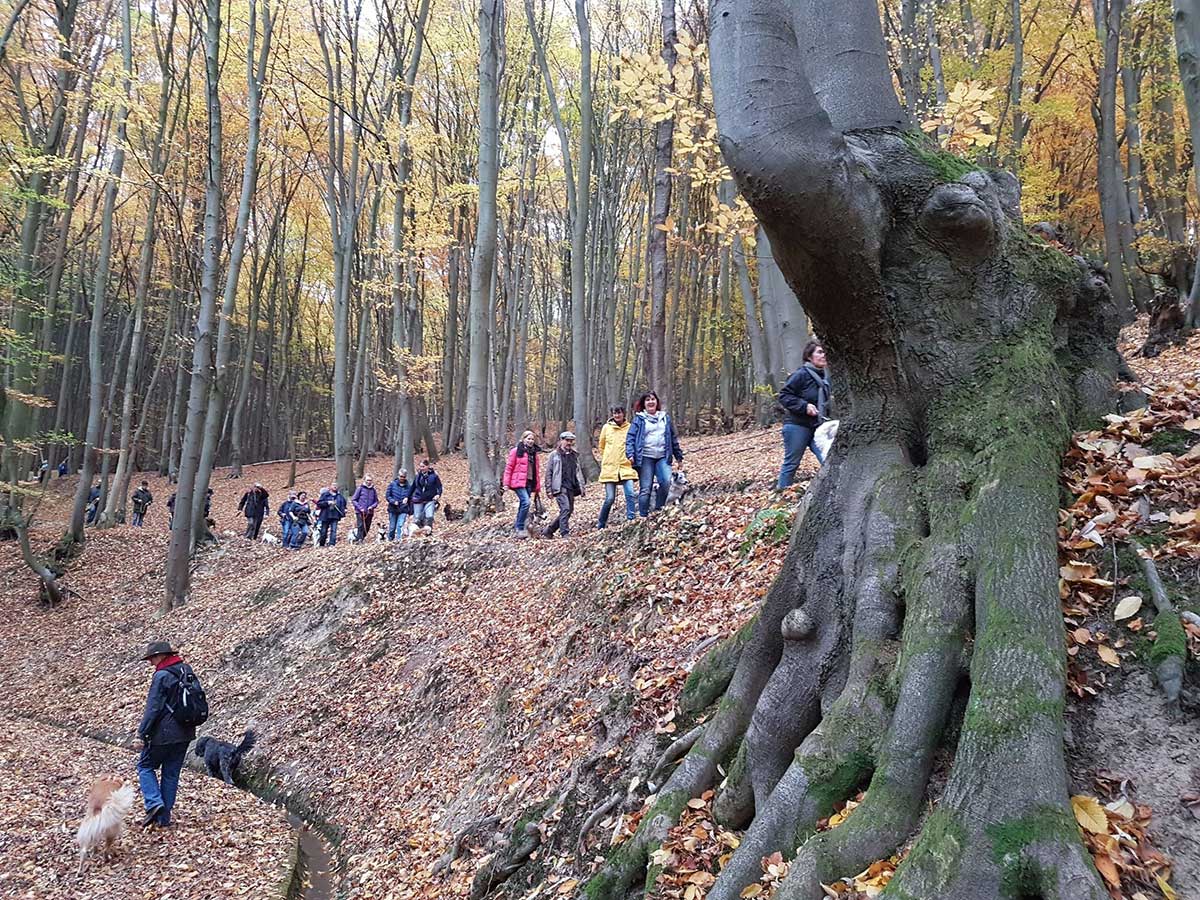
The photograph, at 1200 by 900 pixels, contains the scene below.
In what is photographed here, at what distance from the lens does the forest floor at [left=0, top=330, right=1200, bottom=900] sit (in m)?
2.84

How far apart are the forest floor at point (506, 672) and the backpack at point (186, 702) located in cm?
123

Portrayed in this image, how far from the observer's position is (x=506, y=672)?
28.5 ft

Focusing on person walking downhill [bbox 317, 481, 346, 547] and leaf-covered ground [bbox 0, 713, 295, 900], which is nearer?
leaf-covered ground [bbox 0, 713, 295, 900]

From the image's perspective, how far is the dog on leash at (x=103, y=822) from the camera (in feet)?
23.1

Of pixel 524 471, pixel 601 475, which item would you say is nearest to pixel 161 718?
pixel 601 475

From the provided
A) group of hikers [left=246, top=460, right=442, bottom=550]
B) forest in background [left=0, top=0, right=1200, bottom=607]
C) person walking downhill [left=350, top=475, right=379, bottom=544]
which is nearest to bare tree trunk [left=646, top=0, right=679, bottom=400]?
forest in background [left=0, top=0, right=1200, bottom=607]

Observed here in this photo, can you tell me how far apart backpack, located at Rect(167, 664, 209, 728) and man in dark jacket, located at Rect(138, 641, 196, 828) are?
1 centimetres

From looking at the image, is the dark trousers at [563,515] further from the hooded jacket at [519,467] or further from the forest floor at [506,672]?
the hooded jacket at [519,467]

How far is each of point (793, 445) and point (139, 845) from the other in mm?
7806

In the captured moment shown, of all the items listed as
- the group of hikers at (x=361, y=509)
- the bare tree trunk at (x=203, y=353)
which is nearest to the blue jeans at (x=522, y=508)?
the group of hikers at (x=361, y=509)

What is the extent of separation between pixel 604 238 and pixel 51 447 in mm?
27190

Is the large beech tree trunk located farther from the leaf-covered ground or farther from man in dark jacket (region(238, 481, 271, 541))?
man in dark jacket (region(238, 481, 271, 541))

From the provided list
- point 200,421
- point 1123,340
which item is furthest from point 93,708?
point 1123,340

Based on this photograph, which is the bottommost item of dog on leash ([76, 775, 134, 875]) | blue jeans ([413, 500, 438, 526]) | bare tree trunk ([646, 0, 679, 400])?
dog on leash ([76, 775, 134, 875])
